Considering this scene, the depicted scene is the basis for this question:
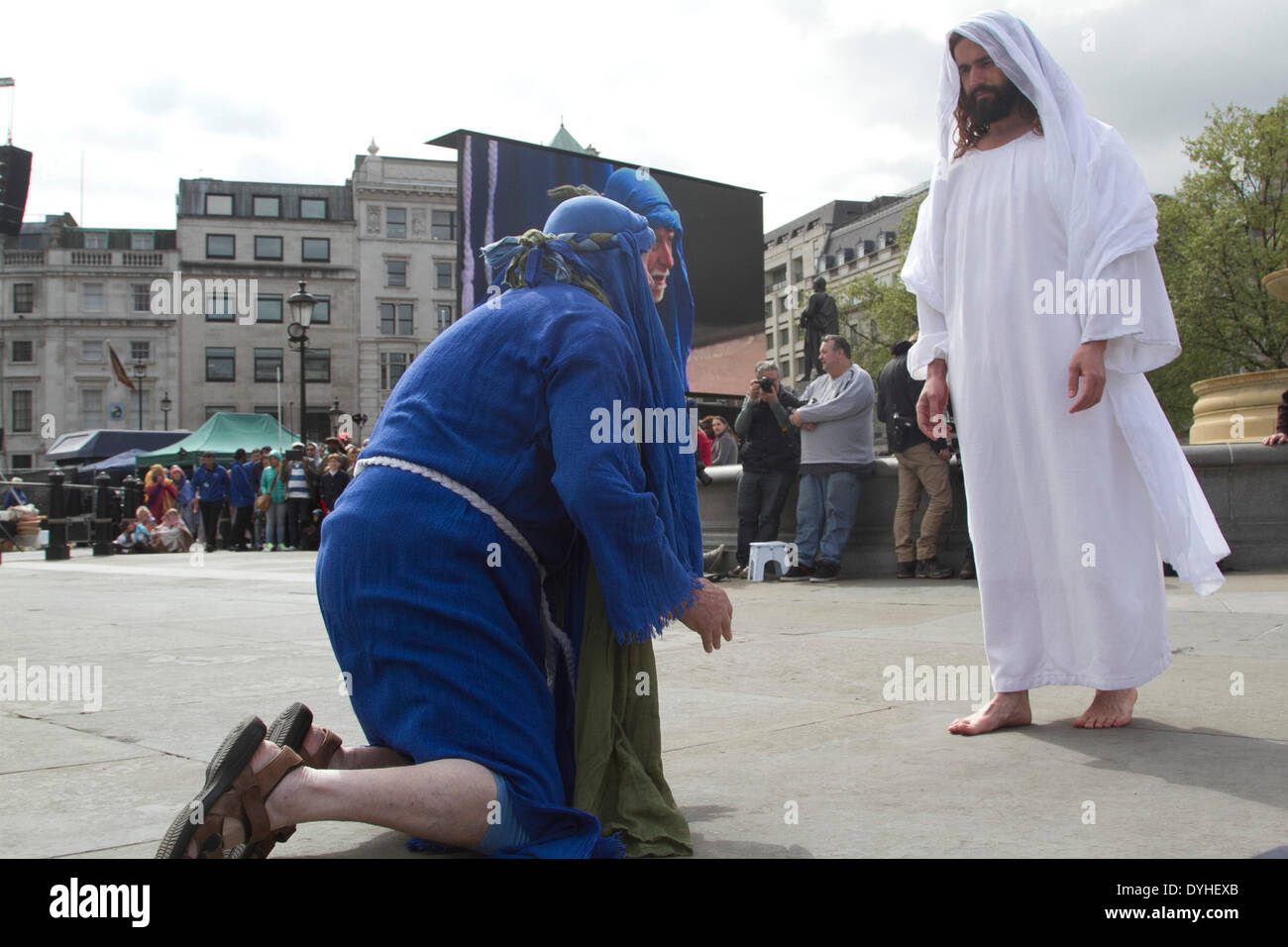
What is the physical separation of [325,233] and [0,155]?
2012 inches

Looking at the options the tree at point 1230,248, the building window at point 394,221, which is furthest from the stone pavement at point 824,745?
the building window at point 394,221

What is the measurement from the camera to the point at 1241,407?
11.7 meters

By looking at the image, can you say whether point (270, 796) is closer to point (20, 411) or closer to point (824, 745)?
point (824, 745)

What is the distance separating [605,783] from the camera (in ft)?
7.83

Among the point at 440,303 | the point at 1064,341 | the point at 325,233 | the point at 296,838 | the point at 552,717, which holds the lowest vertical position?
the point at 296,838

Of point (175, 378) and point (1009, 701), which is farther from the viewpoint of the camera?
point (175, 378)

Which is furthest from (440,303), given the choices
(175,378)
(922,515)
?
(922,515)

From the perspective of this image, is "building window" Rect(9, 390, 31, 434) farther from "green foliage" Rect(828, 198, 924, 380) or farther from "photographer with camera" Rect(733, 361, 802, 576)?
"photographer with camera" Rect(733, 361, 802, 576)

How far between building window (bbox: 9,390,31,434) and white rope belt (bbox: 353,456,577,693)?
6987 centimetres

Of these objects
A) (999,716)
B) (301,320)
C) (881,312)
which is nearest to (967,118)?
(999,716)

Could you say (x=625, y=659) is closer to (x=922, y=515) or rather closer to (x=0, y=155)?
(x=922, y=515)

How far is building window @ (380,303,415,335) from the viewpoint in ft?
216

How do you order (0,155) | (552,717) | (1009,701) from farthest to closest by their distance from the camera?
(0,155) < (1009,701) < (552,717)

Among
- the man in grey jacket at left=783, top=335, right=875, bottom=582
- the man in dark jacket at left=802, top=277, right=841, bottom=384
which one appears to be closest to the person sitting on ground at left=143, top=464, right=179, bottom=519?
the man in dark jacket at left=802, top=277, right=841, bottom=384
